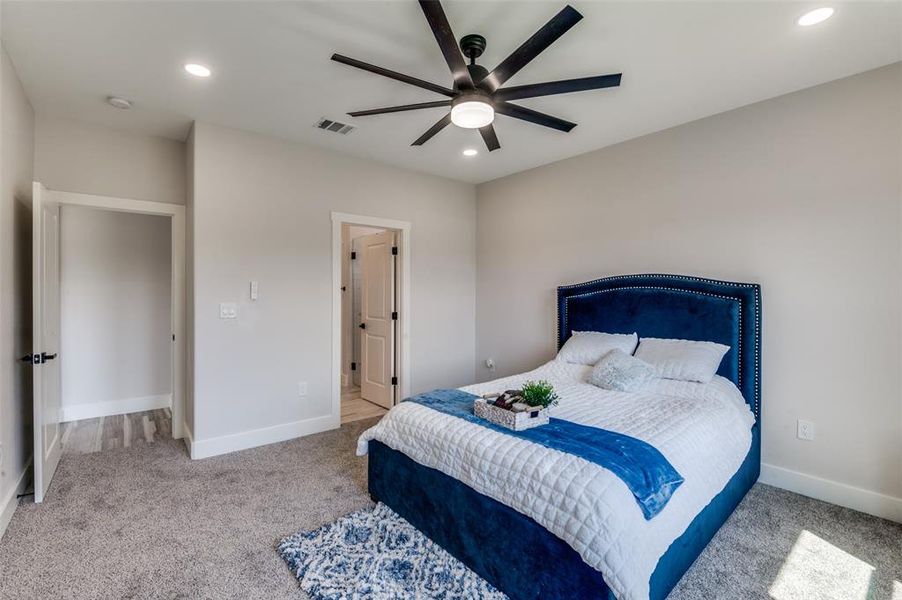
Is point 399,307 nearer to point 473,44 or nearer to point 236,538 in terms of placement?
point 236,538

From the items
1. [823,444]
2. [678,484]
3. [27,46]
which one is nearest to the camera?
[678,484]

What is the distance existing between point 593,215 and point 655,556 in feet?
10.0

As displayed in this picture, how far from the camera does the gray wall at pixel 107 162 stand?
128 inches

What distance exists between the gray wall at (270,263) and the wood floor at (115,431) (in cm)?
96

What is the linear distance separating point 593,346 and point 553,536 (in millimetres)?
2122

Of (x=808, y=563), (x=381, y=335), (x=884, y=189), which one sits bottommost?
(x=808, y=563)

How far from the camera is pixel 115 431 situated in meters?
4.07

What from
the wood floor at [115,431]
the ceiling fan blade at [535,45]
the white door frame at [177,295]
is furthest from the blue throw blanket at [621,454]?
the wood floor at [115,431]

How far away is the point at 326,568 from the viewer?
2039 mm

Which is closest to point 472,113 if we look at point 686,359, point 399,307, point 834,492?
point 686,359

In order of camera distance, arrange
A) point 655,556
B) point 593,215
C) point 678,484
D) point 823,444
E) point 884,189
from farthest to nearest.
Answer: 1. point 593,215
2. point 823,444
3. point 884,189
4. point 678,484
5. point 655,556

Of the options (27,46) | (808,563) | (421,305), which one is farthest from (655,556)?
(27,46)

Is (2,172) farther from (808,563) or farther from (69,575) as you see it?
(808,563)

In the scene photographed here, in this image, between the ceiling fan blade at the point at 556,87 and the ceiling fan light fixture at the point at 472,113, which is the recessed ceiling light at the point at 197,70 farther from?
the ceiling fan blade at the point at 556,87
